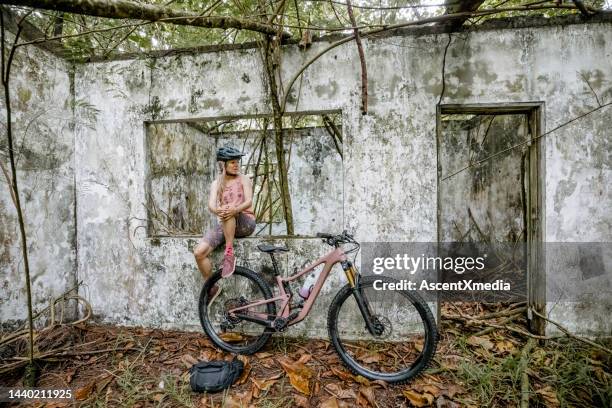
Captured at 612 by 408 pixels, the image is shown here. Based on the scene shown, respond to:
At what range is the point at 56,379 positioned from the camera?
9.47ft

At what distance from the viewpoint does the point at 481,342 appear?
128 inches

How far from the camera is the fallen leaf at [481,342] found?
3180 millimetres

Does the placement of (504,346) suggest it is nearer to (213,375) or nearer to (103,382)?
(213,375)

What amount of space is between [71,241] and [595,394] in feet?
17.4

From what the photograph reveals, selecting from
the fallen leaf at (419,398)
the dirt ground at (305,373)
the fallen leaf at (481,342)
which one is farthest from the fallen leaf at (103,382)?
the fallen leaf at (481,342)

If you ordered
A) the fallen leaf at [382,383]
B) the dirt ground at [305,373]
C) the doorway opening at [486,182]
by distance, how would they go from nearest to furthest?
the dirt ground at [305,373] → the fallen leaf at [382,383] → the doorway opening at [486,182]

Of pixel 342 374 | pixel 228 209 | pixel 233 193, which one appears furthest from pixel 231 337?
pixel 233 193

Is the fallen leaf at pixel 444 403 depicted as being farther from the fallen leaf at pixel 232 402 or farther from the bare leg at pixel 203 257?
the bare leg at pixel 203 257

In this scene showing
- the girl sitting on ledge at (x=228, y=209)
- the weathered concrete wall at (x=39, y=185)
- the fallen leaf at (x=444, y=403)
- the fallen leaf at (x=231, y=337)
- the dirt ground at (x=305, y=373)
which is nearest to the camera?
the fallen leaf at (x=444, y=403)

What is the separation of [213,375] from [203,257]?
1.07 metres

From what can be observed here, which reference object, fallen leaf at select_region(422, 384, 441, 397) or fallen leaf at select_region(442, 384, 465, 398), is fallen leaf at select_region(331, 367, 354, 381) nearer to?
fallen leaf at select_region(422, 384, 441, 397)

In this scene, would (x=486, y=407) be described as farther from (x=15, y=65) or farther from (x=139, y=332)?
(x=15, y=65)

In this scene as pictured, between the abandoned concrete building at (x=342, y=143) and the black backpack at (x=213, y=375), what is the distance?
0.86 metres

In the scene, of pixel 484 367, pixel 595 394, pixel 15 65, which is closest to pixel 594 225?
pixel 595 394
